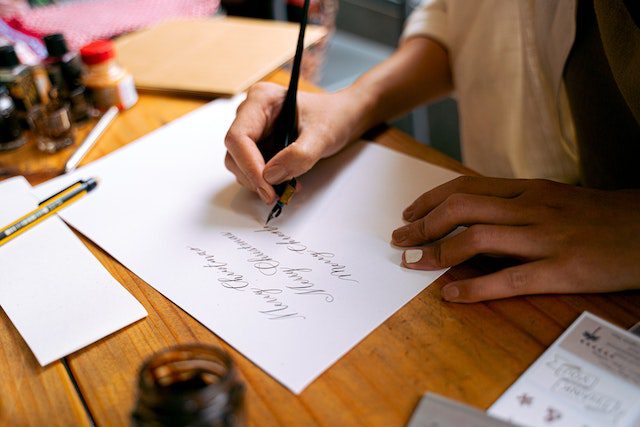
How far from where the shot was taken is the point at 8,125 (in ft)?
2.32

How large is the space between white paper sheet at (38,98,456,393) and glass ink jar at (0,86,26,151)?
126mm

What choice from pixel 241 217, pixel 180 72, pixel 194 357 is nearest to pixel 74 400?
pixel 194 357

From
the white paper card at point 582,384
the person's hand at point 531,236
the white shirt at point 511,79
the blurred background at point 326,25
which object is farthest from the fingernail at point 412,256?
the blurred background at point 326,25

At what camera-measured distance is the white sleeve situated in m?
0.81

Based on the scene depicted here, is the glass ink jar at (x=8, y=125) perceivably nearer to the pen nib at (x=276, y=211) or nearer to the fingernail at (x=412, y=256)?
the pen nib at (x=276, y=211)

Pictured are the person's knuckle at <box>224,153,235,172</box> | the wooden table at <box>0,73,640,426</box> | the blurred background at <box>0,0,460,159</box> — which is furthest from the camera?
the blurred background at <box>0,0,460,159</box>

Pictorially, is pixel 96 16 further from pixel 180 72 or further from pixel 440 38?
pixel 440 38

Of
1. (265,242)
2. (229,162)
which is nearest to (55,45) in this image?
(229,162)

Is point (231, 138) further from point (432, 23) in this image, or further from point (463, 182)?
point (432, 23)

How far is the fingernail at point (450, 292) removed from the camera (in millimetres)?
453

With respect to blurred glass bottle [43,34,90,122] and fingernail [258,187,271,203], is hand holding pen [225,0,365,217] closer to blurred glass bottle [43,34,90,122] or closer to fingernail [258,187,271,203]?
fingernail [258,187,271,203]

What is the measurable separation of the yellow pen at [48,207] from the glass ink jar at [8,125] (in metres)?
0.17

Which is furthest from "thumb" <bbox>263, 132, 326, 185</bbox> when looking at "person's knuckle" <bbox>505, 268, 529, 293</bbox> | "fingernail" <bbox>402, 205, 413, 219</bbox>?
"person's knuckle" <bbox>505, 268, 529, 293</bbox>

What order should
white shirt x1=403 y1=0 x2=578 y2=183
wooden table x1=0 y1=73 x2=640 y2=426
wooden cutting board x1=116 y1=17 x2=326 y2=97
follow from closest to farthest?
wooden table x1=0 y1=73 x2=640 y2=426 → white shirt x1=403 y1=0 x2=578 y2=183 → wooden cutting board x1=116 y1=17 x2=326 y2=97
